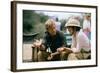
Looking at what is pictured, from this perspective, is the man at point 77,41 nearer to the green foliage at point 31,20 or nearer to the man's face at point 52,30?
the man's face at point 52,30

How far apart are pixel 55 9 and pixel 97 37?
520 mm

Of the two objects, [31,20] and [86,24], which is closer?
[31,20]

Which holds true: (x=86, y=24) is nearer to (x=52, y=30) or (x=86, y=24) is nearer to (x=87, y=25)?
(x=87, y=25)

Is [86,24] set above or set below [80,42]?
above

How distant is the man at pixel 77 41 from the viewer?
6.46 ft

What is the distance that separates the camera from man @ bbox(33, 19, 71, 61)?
186cm

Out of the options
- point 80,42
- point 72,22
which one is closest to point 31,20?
point 72,22

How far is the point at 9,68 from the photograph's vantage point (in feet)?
5.72

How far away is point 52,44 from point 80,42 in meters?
0.29

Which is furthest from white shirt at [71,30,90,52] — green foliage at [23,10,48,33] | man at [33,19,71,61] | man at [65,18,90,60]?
green foliage at [23,10,48,33]

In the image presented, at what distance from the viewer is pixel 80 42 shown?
6.59ft

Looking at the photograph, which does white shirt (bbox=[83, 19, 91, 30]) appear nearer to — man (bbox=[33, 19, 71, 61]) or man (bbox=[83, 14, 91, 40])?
man (bbox=[83, 14, 91, 40])

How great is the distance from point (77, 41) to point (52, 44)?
0.84ft

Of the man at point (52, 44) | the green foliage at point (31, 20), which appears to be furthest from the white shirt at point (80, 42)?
the green foliage at point (31, 20)
